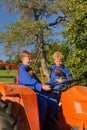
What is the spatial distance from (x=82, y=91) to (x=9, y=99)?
104 cm

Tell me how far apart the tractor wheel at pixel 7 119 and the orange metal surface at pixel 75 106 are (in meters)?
0.85

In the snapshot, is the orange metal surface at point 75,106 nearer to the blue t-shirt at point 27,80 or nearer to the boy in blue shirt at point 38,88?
the boy in blue shirt at point 38,88

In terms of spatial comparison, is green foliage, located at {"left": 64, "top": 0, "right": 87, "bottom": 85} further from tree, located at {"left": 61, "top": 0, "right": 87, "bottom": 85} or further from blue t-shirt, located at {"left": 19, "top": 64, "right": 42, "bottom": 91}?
blue t-shirt, located at {"left": 19, "top": 64, "right": 42, "bottom": 91}

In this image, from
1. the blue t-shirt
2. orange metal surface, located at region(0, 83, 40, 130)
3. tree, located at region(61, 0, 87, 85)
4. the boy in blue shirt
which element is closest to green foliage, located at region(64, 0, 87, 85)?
tree, located at region(61, 0, 87, 85)

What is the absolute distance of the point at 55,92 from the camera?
20.2 ft

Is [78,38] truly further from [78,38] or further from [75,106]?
[75,106]

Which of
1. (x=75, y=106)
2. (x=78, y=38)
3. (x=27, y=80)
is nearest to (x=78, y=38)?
(x=78, y=38)

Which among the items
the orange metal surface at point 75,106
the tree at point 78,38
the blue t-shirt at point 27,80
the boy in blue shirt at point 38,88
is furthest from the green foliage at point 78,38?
the orange metal surface at point 75,106

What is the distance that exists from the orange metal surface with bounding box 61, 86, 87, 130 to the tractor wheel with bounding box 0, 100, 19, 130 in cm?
85

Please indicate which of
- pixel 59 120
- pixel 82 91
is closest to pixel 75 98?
pixel 82 91

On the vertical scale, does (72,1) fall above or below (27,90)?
above

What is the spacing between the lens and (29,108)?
17.5ft

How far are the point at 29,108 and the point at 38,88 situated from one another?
0.54m

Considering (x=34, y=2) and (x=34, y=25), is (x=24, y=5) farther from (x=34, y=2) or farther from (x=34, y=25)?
(x=34, y=25)
